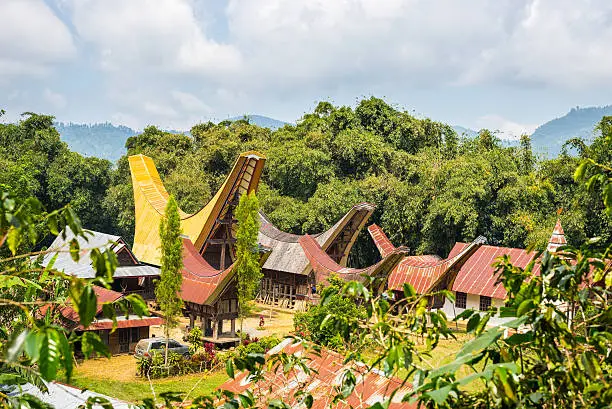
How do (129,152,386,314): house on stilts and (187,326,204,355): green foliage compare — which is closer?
(187,326,204,355): green foliage

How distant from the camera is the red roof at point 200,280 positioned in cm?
1662

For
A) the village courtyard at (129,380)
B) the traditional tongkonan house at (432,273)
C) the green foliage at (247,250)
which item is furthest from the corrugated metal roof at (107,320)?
the traditional tongkonan house at (432,273)

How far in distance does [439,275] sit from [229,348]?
19.4 ft

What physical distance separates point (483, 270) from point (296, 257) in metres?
5.63

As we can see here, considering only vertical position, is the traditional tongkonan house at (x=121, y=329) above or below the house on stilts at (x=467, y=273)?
below

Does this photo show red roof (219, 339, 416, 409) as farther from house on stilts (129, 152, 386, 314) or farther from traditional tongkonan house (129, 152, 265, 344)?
house on stilts (129, 152, 386, 314)

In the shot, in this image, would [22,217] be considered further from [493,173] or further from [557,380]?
[493,173]

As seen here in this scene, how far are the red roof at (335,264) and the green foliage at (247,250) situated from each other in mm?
2798

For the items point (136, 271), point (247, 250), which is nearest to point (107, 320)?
point (136, 271)

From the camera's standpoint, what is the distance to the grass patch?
1387cm

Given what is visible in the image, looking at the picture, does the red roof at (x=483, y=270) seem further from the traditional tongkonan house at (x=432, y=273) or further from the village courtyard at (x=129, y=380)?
the village courtyard at (x=129, y=380)

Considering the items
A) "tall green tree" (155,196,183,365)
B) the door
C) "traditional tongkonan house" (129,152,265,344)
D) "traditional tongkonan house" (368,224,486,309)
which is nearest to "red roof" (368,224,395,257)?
"traditional tongkonan house" (368,224,486,309)

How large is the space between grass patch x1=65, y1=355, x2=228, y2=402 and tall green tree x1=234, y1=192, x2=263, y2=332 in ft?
6.09

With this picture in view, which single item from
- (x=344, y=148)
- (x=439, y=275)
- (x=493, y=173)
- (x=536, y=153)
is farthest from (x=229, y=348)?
A: (x=536, y=153)
